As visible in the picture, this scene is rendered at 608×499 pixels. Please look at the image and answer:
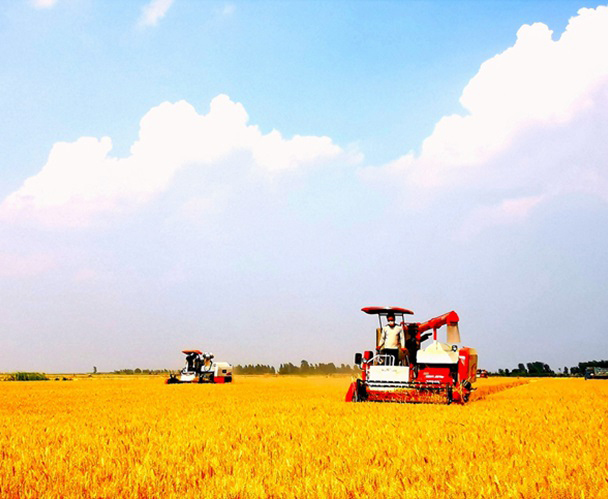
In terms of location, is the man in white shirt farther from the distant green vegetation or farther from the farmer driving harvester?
the distant green vegetation

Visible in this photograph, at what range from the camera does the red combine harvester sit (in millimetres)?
19078

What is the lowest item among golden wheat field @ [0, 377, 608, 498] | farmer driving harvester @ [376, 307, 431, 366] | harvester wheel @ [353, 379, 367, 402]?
golden wheat field @ [0, 377, 608, 498]

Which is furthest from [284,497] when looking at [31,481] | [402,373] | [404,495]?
[402,373]

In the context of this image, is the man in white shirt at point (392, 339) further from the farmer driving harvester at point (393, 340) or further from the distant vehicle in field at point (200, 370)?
the distant vehicle in field at point (200, 370)

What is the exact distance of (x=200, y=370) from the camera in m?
41.8

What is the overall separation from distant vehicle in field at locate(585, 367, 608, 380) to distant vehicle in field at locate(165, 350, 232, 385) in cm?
3492

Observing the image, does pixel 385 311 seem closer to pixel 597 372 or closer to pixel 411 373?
pixel 411 373

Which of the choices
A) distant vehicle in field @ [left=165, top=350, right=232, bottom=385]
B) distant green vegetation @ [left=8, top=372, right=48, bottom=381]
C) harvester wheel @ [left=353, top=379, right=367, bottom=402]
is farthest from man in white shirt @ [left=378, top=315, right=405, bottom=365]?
distant green vegetation @ [left=8, top=372, right=48, bottom=381]

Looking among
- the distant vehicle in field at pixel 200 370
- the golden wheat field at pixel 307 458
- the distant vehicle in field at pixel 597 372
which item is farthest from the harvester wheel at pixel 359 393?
the distant vehicle in field at pixel 597 372

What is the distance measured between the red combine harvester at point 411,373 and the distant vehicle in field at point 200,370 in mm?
23028

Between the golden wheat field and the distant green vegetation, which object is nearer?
the golden wheat field

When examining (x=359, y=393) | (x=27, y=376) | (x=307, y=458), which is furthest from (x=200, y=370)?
(x=307, y=458)

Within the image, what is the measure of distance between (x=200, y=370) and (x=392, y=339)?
80.6 feet

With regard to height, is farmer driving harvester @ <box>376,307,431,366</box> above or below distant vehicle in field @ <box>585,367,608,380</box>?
→ above
